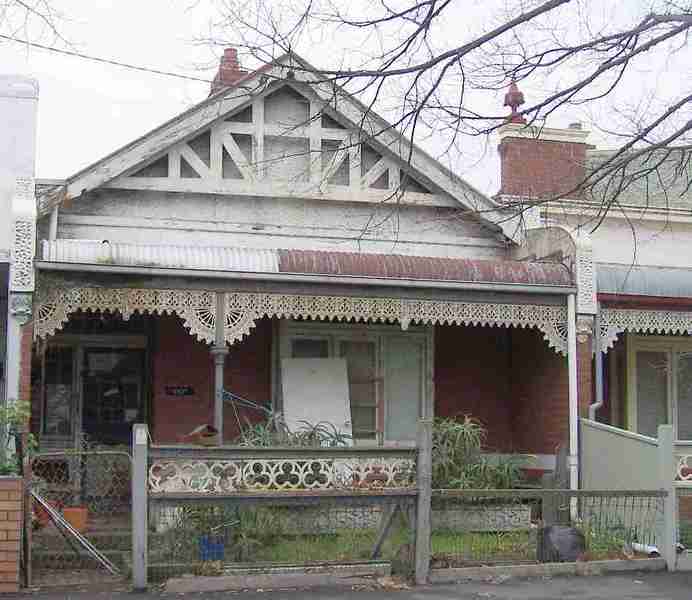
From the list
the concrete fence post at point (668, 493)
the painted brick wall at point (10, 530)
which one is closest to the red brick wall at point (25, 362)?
the painted brick wall at point (10, 530)

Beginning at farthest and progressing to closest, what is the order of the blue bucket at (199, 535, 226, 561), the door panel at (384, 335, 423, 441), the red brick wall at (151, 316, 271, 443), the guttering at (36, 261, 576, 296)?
the door panel at (384, 335, 423, 441) → the red brick wall at (151, 316, 271, 443) → the guttering at (36, 261, 576, 296) → the blue bucket at (199, 535, 226, 561)

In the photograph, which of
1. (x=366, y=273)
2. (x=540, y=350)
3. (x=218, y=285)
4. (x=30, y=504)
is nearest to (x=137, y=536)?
(x=30, y=504)

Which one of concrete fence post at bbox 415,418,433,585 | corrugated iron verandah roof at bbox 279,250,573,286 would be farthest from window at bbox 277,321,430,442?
concrete fence post at bbox 415,418,433,585

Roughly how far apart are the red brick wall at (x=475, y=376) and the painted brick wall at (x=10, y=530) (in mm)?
7171

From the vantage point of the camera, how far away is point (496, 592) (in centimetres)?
912

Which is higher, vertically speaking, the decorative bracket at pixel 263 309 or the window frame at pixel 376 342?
the decorative bracket at pixel 263 309

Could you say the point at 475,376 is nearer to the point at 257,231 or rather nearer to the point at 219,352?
the point at 257,231

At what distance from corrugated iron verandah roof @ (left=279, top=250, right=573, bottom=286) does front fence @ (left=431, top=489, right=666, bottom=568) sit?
268 cm

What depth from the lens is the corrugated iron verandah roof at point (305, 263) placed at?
11445 mm

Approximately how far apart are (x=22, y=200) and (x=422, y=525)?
5448 mm

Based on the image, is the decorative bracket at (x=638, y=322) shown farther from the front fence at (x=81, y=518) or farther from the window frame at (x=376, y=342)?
the front fence at (x=81, y=518)

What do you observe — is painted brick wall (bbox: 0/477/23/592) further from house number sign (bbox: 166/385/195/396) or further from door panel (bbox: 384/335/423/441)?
door panel (bbox: 384/335/423/441)

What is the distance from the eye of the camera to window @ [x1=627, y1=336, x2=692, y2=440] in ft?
51.1

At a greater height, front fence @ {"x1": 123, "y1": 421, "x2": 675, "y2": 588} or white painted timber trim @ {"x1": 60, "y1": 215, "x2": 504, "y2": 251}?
white painted timber trim @ {"x1": 60, "y1": 215, "x2": 504, "y2": 251}
